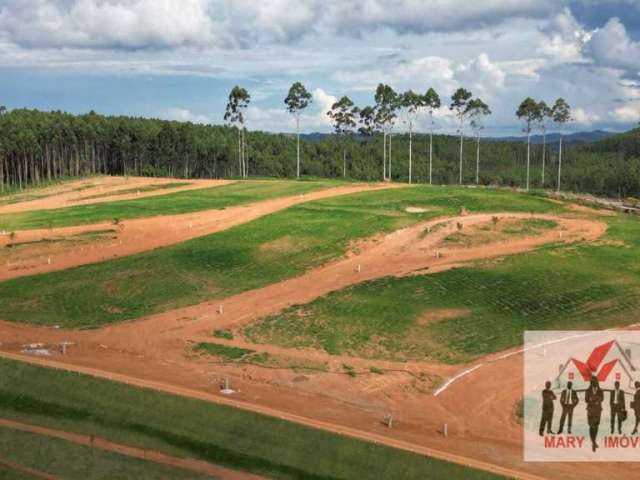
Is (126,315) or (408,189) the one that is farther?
(408,189)

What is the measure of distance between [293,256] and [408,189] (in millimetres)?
34194

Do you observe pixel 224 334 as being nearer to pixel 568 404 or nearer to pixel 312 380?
pixel 312 380

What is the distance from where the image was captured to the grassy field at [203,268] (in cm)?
4638

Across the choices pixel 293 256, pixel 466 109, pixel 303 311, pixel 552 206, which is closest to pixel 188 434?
pixel 303 311

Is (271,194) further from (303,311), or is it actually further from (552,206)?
(303,311)

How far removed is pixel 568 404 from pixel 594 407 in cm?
127

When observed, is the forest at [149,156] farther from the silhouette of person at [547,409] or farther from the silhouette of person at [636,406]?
the silhouette of person at [636,406]

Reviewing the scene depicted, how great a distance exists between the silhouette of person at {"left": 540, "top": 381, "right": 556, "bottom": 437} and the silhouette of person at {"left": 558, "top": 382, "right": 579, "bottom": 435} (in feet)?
1.40

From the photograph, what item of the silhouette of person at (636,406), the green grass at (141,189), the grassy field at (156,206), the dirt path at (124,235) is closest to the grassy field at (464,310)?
the silhouette of person at (636,406)

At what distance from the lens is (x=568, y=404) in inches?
1160

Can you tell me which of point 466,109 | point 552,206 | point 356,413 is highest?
point 466,109

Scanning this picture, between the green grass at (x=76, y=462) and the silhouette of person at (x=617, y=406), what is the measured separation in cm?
1727

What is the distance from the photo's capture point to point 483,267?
5088 cm

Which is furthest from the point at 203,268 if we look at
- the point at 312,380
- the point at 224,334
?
the point at 312,380
